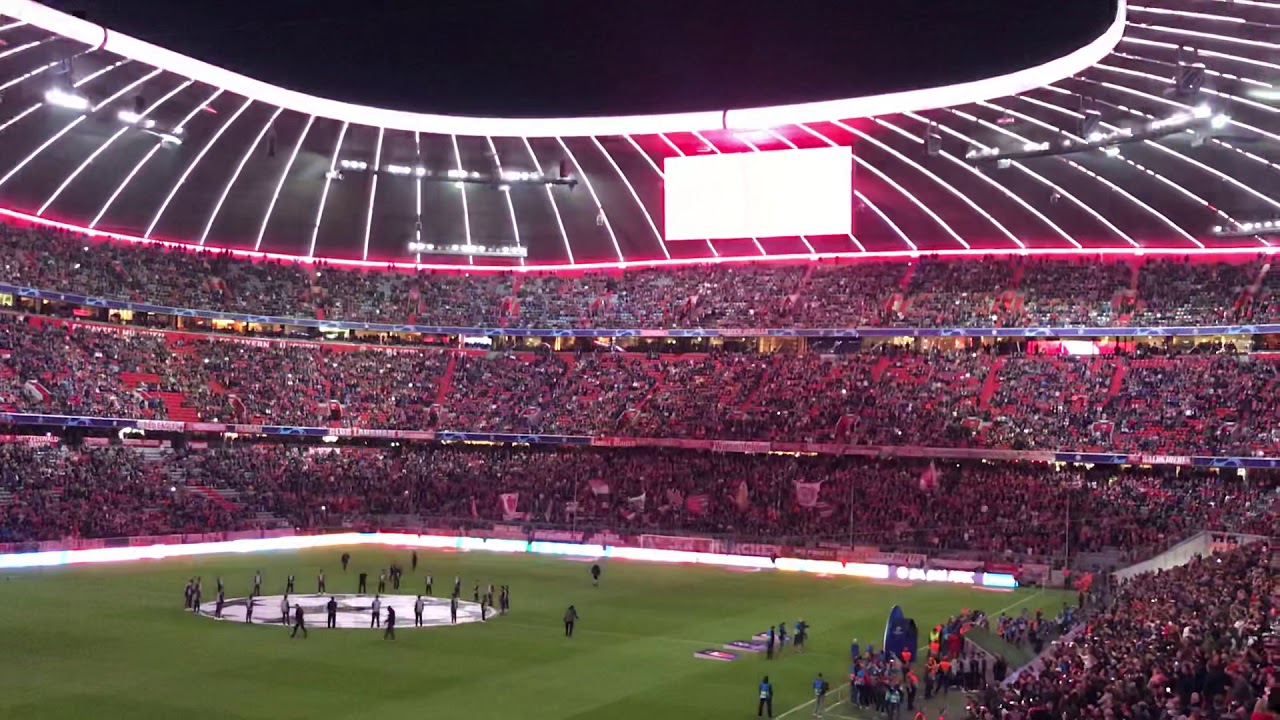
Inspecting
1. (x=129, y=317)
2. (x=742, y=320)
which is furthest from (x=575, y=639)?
(x=129, y=317)

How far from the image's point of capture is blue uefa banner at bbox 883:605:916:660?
29656 mm

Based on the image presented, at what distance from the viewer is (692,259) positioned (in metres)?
76.0

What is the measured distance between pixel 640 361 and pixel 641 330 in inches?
76.7

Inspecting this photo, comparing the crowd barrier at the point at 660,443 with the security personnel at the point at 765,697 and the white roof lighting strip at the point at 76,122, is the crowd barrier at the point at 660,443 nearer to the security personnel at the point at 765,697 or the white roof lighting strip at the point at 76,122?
the white roof lighting strip at the point at 76,122

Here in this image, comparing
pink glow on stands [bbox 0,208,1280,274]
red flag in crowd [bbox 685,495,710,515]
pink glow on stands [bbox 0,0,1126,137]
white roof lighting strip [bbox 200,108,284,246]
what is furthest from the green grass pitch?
pink glow on stands [bbox 0,208,1280,274]

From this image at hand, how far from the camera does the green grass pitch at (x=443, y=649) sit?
26.0m

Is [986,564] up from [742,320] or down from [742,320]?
down

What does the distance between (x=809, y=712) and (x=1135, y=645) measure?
6.73 metres

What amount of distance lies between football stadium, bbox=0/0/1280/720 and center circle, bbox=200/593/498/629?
0.32 metres

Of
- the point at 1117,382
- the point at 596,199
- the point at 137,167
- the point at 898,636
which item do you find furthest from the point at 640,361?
the point at 898,636

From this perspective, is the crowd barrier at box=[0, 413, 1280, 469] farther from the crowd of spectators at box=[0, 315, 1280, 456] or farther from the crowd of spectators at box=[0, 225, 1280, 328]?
the crowd of spectators at box=[0, 225, 1280, 328]

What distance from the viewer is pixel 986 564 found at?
49.4 m

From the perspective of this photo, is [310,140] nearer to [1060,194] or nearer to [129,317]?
[129,317]

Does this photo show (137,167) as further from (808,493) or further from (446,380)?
(808,493)
